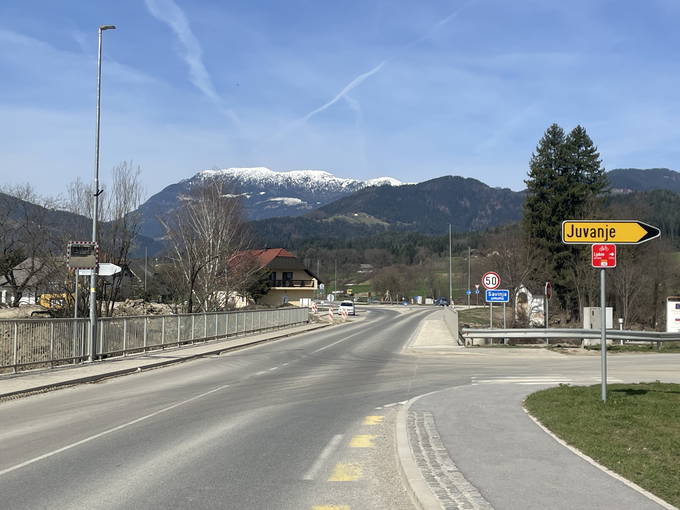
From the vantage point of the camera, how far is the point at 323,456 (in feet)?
25.8

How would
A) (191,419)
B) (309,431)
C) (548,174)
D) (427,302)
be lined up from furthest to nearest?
(427,302) → (548,174) → (191,419) → (309,431)

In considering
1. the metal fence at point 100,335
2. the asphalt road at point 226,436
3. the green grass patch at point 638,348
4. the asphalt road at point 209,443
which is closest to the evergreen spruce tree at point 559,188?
the green grass patch at point 638,348

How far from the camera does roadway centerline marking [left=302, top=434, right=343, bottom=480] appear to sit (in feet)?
22.7

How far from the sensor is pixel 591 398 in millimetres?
10977

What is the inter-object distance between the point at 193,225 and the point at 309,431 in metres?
34.5

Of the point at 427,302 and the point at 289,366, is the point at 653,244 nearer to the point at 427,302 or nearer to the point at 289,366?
the point at 289,366

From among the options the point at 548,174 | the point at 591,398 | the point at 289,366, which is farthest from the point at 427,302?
the point at 591,398

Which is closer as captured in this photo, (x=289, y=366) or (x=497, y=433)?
(x=497, y=433)

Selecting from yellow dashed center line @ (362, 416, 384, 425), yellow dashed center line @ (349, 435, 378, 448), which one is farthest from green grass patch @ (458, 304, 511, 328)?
yellow dashed center line @ (349, 435, 378, 448)

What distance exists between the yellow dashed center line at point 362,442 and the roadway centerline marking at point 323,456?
21 centimetres

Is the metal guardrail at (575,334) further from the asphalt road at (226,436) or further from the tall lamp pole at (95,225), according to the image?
the tall lamp pole at (95,225)

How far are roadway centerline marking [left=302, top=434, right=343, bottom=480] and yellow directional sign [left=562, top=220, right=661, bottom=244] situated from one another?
5.31 meters

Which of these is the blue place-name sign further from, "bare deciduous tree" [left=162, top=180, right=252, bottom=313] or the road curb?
the road curb

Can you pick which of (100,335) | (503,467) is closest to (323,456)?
(503,467)
